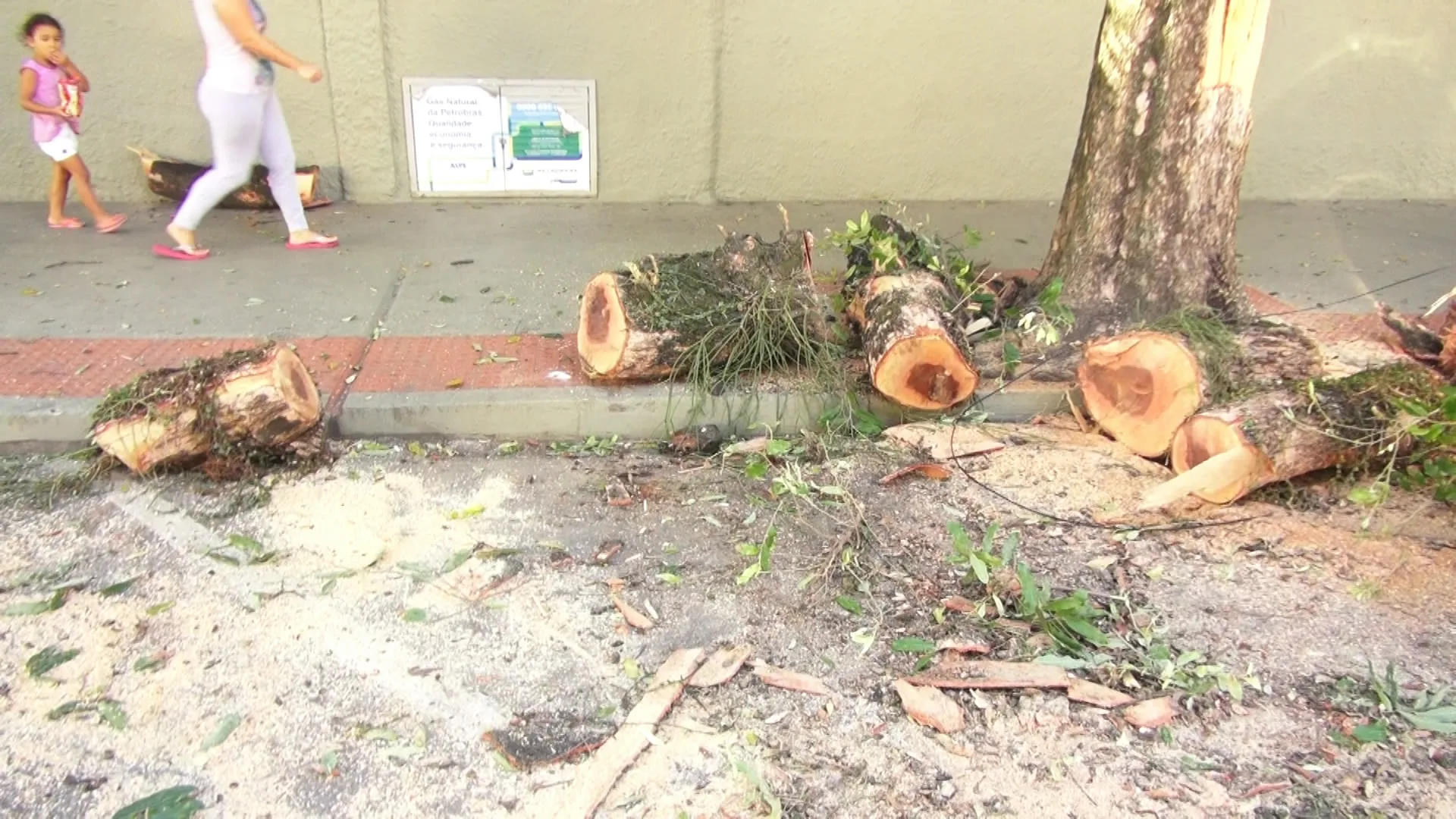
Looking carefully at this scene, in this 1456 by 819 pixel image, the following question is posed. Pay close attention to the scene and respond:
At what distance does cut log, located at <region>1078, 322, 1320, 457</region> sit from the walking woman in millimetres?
3987

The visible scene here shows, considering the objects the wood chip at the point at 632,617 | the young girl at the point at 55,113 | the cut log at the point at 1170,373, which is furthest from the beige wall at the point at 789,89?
the wood chip at the point at 632,617

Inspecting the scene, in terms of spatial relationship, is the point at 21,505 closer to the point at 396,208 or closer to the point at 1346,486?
the point at 396,208

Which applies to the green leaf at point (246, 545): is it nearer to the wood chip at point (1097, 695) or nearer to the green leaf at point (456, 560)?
the green leaf at point (456, 560)

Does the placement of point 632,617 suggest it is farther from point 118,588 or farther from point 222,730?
point 118,588

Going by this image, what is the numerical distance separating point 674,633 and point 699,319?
1581 mm

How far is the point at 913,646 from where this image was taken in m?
2.97

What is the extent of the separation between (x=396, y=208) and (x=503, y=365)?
277 cm

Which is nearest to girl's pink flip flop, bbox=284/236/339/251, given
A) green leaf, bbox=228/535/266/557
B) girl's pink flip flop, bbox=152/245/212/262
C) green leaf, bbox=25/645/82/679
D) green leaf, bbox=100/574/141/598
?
girl's pink flip flop, bbox=152/245/212/262

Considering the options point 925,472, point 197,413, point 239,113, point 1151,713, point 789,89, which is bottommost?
point 1151,713

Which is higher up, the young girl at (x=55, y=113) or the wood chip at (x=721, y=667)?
the young girl at (x=55, y=113)

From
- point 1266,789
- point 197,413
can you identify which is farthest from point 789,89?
point 1266,789

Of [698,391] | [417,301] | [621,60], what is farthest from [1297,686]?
[621,60]

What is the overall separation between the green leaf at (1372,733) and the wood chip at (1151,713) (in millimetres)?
441

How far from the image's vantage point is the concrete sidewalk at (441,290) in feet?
13.7
